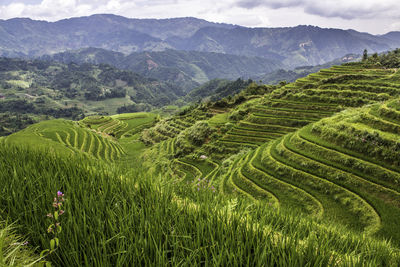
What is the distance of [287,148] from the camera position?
20.8m

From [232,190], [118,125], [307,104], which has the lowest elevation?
[118,125]

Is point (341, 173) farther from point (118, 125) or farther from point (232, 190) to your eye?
point (118, 125)

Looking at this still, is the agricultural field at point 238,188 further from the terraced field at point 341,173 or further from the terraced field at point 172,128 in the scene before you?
the terraced field at point 172,128

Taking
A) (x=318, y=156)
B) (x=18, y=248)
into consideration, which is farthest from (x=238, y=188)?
(x=18, y=248)

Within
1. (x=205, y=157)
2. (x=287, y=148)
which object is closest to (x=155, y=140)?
(x=205, y=157)

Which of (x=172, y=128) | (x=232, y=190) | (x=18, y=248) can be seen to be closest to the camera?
(x=18, y=248)

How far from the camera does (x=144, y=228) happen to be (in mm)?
2215

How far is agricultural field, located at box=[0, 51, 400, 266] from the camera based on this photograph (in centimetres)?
201

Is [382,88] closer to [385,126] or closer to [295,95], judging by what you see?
[295,95]

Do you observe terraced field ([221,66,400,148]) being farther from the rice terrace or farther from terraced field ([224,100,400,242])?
terraced field ([224,100,400,242])

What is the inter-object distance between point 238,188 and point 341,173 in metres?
7.78

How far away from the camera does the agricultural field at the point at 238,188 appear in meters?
2.01

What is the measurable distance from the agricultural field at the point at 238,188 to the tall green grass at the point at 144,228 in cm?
2

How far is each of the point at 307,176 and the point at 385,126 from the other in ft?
21.7
